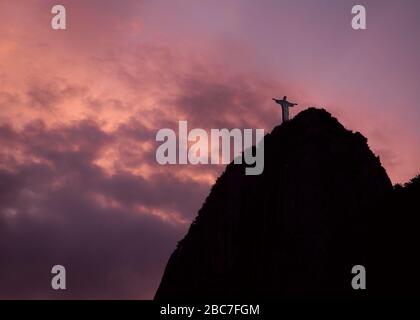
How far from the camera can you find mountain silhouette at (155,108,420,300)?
158 feet

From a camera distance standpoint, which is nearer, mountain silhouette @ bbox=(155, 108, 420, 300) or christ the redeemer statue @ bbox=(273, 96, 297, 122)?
mountain silhouette @ bbox=(155, 108, 420, 300)

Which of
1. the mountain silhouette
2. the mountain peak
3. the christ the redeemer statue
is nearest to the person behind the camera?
the mountain silhouette

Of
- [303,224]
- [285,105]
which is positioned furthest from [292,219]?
[285,105]

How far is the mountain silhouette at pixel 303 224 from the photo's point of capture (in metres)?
48.2

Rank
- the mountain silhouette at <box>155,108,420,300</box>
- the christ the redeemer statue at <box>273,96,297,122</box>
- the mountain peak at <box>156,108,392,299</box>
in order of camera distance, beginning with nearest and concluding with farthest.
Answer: the mountain silhouette at <box>155,108,420,300</box> < the mountain peak at <box>156,108,392,299</box> < the christ the redeemer statue at <box>273,96,297,122</box>

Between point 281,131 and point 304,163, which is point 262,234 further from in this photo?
point 281,131

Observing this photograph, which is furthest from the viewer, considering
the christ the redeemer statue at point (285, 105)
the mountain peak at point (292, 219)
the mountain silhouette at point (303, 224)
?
the christ the redeemer statue at point (285, 105)

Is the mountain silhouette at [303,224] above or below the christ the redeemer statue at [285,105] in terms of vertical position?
below

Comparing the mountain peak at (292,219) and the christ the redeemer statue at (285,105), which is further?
the christ the redeemer statue at (285,105)

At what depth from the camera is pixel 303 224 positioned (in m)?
50.1
